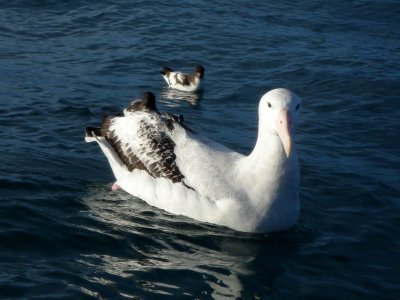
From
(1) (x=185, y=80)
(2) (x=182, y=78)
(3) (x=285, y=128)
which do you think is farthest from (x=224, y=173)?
(2) (x=182, y=78)

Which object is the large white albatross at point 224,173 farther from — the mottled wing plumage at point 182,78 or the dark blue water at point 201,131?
the mottled wing plumage at point 182,78

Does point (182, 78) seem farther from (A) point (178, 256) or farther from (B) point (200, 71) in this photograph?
(A) point (178, 256)

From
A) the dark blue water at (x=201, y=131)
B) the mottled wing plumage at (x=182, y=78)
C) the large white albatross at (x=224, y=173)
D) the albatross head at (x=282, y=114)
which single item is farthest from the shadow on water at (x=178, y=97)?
the albatross head at (x=282, y=114)

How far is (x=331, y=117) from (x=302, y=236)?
5973mm

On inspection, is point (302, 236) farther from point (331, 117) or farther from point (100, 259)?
point (331, 117)

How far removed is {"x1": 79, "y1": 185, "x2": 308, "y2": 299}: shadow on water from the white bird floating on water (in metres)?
7.14

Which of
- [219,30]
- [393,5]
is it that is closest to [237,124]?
[219,30]

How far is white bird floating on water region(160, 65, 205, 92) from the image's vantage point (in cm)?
1872

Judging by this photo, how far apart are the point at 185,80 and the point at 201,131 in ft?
11.0

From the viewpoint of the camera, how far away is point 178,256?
10.2 m

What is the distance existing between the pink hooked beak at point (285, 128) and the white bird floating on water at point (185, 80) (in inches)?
330

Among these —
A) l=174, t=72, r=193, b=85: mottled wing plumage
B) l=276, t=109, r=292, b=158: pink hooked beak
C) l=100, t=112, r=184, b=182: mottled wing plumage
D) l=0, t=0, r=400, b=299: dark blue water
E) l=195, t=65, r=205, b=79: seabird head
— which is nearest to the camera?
l=0, t=0, r=400, b=299: dark blue water

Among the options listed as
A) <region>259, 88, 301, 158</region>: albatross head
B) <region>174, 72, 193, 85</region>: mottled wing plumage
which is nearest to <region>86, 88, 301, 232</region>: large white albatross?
<region>259, 88, 301, 158</region>: albatross head

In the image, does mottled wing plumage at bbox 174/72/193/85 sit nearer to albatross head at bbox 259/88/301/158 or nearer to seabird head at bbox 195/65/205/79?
seabird head at bbox 195/65/205/79
